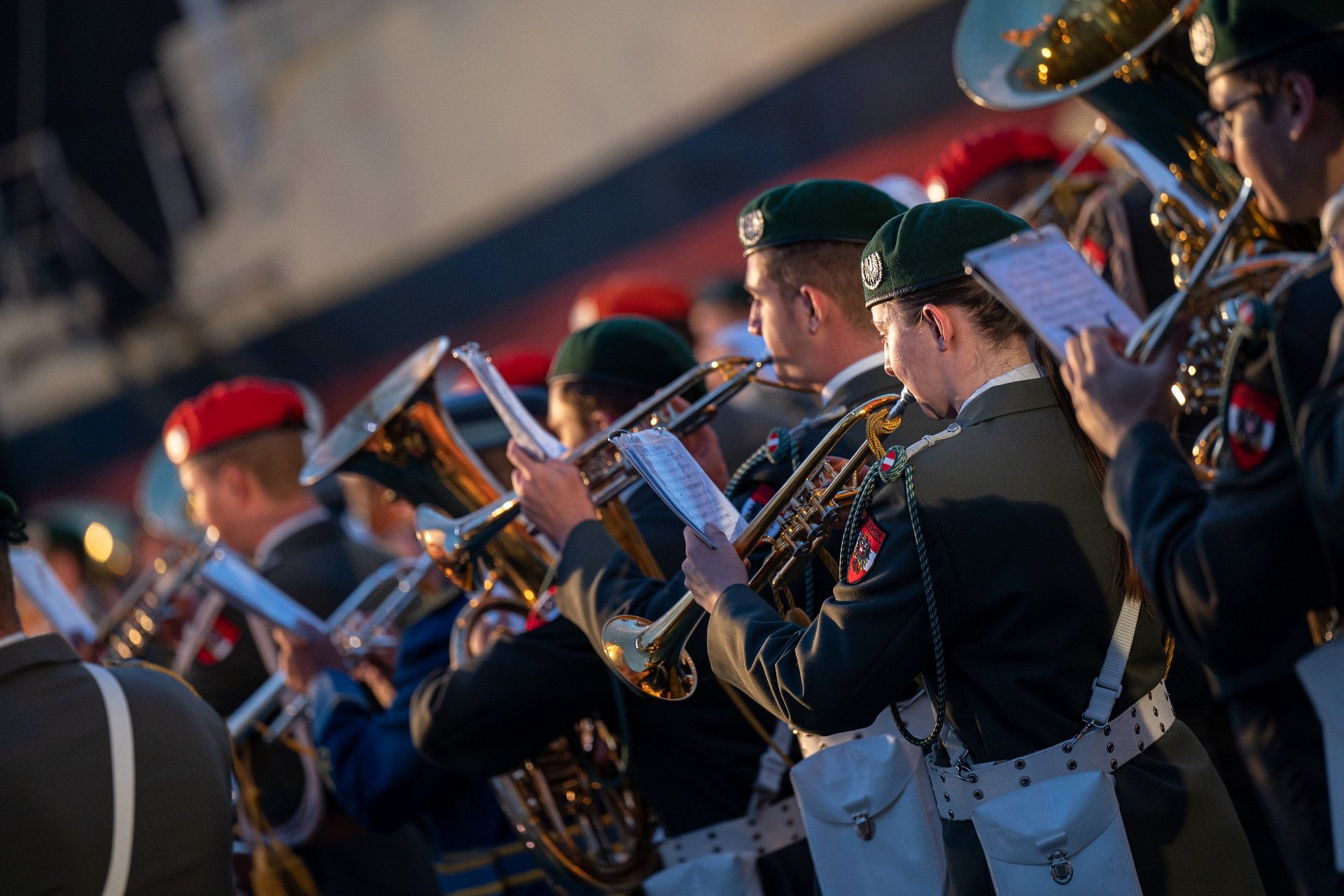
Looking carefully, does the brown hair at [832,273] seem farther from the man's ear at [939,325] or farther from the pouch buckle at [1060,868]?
the pouch buckle at [1060,868]

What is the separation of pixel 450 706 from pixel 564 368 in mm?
838

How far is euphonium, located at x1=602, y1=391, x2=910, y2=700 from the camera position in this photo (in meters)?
2.45

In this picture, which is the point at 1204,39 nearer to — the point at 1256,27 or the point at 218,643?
the point at 1256,27

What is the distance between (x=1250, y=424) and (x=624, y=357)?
5.78 ft

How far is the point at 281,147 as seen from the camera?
13148 mm

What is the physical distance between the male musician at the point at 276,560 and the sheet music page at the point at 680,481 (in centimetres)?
203

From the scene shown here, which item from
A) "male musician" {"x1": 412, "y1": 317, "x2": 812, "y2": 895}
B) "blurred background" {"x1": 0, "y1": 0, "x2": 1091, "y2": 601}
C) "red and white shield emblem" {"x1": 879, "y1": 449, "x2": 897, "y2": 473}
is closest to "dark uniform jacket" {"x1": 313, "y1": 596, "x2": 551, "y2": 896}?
"male musician" {"x1": 412, "y1": 317, "x2": 812, "y2": 895}

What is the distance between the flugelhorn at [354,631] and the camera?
4.05 metres

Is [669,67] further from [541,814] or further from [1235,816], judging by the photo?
[1235,816]

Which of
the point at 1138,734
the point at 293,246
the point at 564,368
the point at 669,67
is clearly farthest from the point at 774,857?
the point at 293,246

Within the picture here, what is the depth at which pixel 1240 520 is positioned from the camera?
1.84 m

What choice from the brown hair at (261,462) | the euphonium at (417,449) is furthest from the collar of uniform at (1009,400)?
the brown hair at (261,462)

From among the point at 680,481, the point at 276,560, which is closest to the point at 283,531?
the point at 276,560

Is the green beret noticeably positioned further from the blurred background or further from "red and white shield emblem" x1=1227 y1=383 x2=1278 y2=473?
the blurred background
